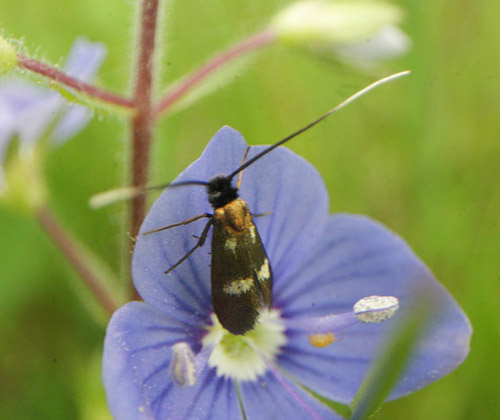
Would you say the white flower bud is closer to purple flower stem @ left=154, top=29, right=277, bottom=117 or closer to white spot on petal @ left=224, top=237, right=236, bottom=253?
purple flower stem @ left=154, top=29, right=277, bottom=117

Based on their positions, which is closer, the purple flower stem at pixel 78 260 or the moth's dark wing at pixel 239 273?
the moth's dark wing at pixel 239 273

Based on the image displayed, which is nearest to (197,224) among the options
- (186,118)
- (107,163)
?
(107,163)

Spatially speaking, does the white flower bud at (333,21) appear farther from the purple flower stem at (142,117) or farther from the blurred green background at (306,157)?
the purple flower stem at (142,117)

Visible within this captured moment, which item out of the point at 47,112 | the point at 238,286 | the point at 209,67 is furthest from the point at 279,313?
the point at 47,112

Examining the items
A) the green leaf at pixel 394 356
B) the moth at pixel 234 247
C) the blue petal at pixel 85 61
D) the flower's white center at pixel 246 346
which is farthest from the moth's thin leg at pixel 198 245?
the blue petal at pixel 85 61

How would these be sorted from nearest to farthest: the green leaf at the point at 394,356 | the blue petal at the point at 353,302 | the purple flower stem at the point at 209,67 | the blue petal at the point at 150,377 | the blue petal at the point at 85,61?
the green leaf at the point at 394,356
the blue petal at the point at 150,377
the blue petal at the point at 353,302
the purple flower stem at the point at 209,67
the blue petal at the point at 85,61

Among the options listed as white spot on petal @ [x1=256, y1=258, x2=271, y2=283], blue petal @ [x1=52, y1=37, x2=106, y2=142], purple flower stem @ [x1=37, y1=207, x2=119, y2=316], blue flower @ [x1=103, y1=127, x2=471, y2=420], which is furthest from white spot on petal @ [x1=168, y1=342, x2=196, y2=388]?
blue petal @ [x1=52, y1=37, x2=106, y2=142]

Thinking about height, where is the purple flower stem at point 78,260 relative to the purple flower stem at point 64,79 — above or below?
below
